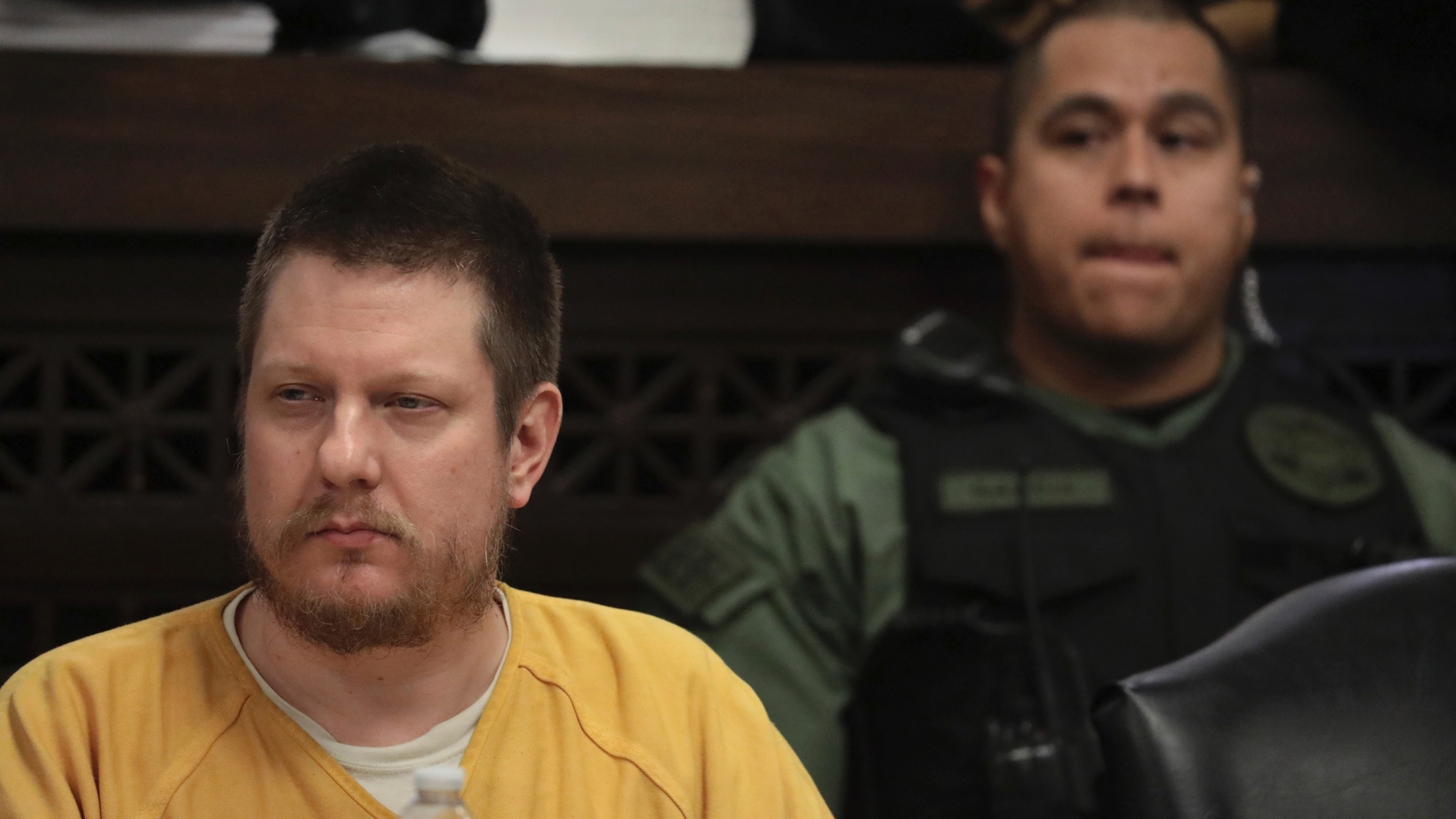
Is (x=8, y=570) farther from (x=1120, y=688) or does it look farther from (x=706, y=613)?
(x=1120, y=688)

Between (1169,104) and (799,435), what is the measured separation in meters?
0.55

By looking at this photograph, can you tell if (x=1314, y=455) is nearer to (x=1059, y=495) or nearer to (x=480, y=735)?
(x=1059, y=495)

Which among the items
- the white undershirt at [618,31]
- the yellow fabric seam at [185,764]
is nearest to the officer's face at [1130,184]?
the white undershirt at [618,31]

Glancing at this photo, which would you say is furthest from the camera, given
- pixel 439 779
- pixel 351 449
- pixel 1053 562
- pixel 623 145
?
pixel 623 145

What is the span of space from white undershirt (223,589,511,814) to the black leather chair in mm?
413

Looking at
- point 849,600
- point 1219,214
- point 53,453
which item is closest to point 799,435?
point 849,600

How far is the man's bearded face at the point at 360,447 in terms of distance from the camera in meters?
0.79

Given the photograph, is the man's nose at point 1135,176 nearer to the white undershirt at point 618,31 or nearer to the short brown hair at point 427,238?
the white undershirt at point 618,31

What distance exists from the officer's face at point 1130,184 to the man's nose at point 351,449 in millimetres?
947

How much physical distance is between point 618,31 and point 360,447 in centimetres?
111

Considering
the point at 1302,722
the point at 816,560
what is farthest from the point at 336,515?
the point at 816,560

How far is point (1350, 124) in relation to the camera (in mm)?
1725

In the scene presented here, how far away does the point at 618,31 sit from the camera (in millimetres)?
1762

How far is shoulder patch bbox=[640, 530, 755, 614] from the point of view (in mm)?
1448
